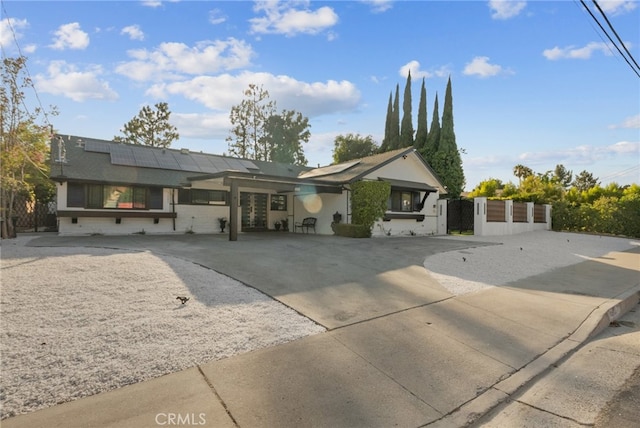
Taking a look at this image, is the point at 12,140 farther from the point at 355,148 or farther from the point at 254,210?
the point at 355,148

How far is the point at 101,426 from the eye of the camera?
240cm

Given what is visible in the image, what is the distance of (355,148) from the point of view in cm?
3881

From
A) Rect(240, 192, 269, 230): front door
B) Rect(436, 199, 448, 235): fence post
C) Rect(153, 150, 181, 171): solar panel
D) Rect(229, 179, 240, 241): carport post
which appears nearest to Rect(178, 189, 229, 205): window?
Rect(240, 192, 269, 230): front door

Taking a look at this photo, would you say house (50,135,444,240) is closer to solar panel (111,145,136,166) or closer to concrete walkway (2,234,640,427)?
solar panel (111,145,136,166)

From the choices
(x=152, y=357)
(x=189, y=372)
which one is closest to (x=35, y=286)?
(x=152, y=357)

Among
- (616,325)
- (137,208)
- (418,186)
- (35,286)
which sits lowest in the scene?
(616,325)

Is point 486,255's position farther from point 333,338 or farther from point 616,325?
point 333,338

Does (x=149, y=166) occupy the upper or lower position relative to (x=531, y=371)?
upper

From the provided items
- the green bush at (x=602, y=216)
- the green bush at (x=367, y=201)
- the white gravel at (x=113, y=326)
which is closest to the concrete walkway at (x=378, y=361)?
the white gravel at (x=113, y=326)

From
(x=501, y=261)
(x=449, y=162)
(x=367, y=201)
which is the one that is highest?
(x=449, y=162)

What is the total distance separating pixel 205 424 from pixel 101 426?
0.73m

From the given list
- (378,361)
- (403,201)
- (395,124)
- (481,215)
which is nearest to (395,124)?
(395,124)

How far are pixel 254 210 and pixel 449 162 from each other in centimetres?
1812

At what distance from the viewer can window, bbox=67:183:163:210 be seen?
13531 millimetres
